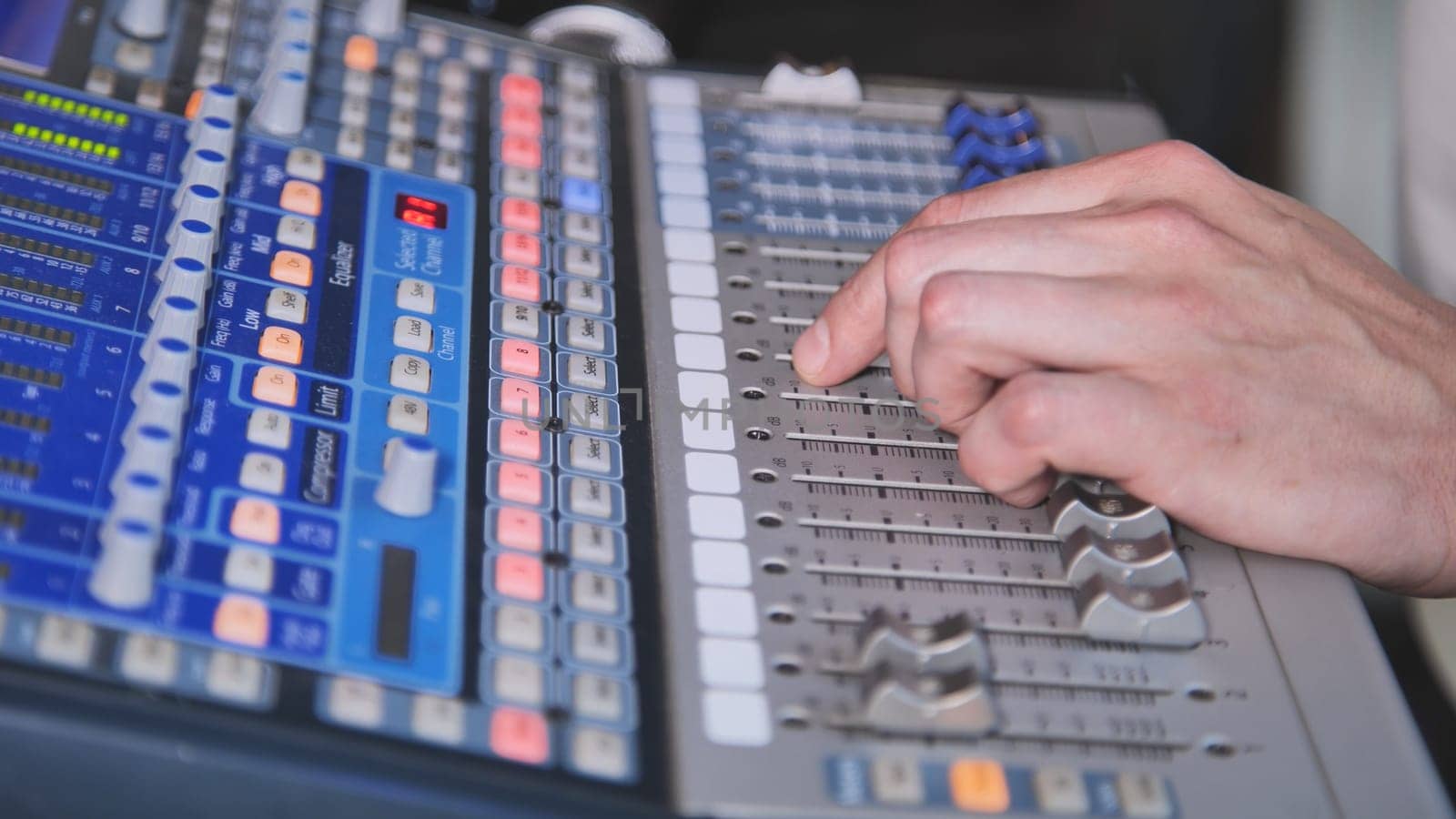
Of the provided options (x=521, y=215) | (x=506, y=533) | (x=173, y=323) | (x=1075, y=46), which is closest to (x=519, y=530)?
(x=506, y=533)

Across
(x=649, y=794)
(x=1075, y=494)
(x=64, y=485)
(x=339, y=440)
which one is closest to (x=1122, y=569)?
(x=1075, y=494)

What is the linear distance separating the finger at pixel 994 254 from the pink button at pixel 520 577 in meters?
0.26

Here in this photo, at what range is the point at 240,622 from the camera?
2.14 feet

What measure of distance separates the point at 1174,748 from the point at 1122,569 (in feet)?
0.34

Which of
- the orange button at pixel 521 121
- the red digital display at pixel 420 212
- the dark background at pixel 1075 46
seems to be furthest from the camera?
the dark background at pixel 1075 46

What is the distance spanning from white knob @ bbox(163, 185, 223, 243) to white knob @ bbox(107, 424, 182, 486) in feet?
0.58

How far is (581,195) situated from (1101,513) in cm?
44

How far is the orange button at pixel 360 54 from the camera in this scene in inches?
43.0

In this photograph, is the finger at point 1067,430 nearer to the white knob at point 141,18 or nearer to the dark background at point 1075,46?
the white knob at point 141,18

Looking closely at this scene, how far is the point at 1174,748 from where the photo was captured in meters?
0.71

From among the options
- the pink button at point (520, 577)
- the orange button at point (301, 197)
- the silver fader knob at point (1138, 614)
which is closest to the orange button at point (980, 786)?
the silver fader knob at point (1138, 614)

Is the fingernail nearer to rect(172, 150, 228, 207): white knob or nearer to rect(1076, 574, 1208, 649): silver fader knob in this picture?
rect(1076, 574, 1208, 649): silver fader knob

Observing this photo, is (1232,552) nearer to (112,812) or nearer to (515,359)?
(515,359)

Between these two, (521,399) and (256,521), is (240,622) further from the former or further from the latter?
(521,399)
